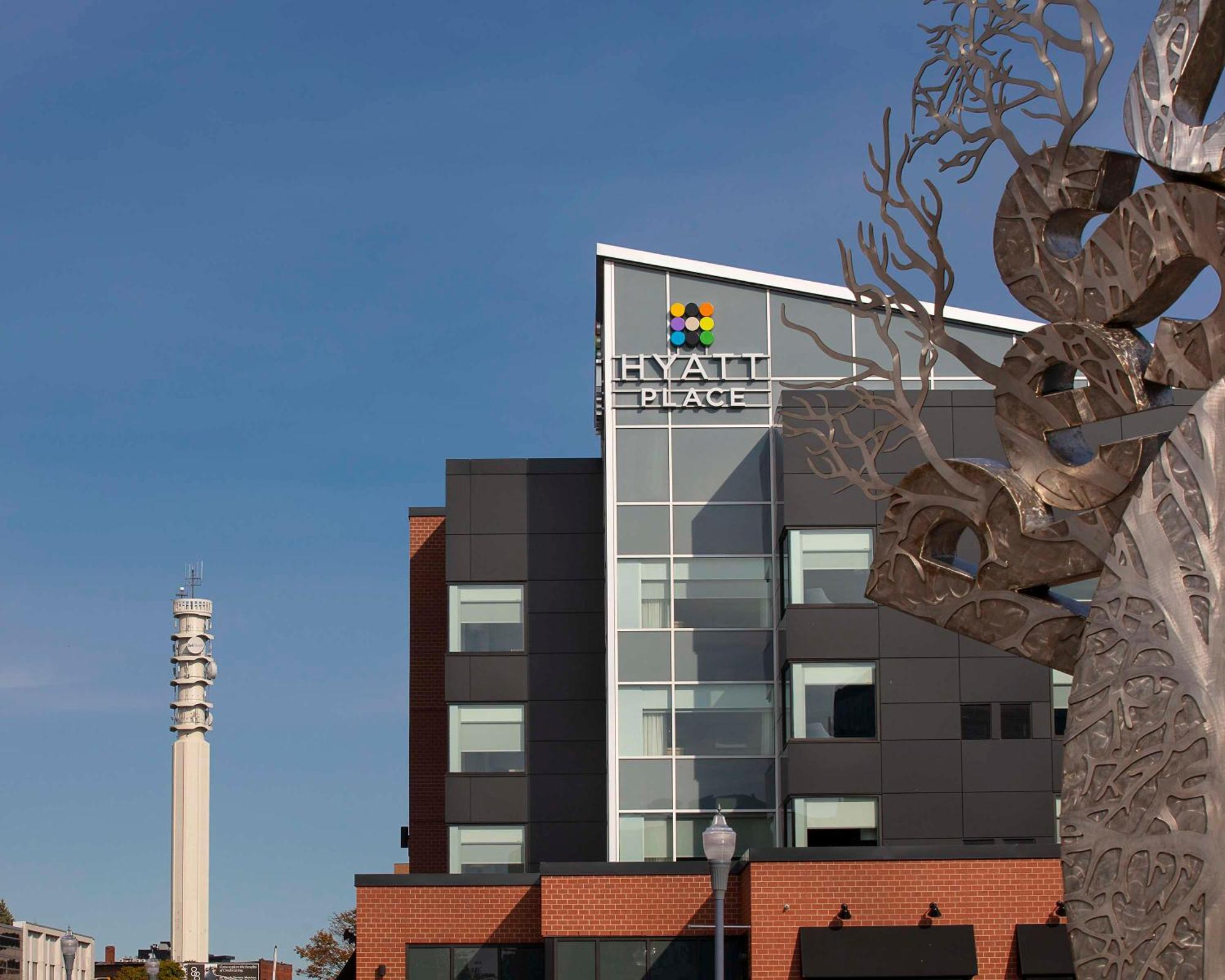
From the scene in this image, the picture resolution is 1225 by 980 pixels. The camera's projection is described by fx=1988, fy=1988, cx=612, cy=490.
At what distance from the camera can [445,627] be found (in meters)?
41.4

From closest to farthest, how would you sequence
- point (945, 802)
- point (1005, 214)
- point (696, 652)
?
point (1005, 214)
point (945, 802)
point (696, 652)

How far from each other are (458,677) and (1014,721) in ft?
36.1

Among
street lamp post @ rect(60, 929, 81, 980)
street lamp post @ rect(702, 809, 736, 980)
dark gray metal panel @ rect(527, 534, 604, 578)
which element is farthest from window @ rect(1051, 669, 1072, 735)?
street lamp post @ rect(60, 929, 81, 980)

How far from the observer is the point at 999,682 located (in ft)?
116

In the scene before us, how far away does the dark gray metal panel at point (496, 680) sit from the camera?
130ft

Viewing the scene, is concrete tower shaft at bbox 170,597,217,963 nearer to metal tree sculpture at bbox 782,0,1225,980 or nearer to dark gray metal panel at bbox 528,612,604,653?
dark gray metal panel at bbox 528,612,604,653

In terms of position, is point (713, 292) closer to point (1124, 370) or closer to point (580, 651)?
point (580, 651)

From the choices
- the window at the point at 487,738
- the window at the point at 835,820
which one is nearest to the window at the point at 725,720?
the window at the point at 835,820

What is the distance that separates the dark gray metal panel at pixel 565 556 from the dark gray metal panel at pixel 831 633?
18.3 ft

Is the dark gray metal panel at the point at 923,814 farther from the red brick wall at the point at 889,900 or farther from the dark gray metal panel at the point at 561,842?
the dark gray metal panel at the point at 561,842

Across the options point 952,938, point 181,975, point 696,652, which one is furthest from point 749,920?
point 181,975

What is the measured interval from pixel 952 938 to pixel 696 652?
1077 centimetres

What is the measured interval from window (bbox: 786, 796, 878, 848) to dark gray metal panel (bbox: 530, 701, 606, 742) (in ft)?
19.1

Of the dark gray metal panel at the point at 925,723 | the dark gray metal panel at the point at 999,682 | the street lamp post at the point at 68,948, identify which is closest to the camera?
the street lamp post at the point at 68,948
